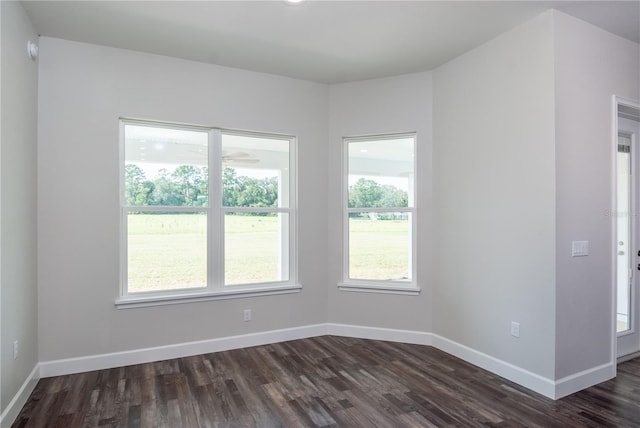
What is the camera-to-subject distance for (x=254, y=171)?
3809 millimetres

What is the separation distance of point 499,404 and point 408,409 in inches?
25.8

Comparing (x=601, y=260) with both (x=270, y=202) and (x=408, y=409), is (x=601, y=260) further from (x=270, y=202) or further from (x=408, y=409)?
(x=270, y=202)

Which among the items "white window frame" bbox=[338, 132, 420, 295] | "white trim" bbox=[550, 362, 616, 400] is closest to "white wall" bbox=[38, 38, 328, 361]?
"white window frame" bbox=[338, 132, 420, 295]

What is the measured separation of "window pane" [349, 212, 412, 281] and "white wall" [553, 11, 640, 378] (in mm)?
1508

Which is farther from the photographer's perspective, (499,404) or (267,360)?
(267,360)

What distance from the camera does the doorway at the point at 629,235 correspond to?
329cm

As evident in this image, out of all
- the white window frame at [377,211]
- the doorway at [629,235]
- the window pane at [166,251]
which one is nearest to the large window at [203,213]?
the window pane at [166,251]

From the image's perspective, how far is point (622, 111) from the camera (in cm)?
310

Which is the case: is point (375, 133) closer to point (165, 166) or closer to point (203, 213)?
point (203, 213)

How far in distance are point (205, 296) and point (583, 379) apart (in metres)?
3.26

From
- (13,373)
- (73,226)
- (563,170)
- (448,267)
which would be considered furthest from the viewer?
(448,267)

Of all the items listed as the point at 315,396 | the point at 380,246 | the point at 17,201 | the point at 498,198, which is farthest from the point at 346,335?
the point at 17,201

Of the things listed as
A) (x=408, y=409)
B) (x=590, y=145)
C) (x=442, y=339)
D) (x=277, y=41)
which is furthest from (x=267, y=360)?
(x=590, y=145)

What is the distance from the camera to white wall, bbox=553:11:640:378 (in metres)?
2.62
